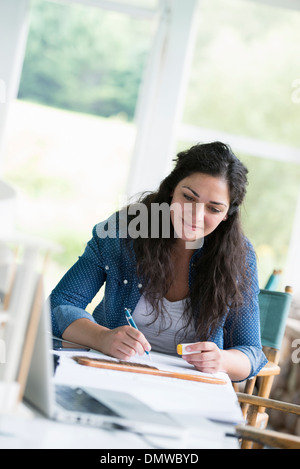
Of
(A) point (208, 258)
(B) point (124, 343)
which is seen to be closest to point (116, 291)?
(A) point (208, 258)

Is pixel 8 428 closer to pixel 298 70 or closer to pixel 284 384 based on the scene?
pixel 284 384

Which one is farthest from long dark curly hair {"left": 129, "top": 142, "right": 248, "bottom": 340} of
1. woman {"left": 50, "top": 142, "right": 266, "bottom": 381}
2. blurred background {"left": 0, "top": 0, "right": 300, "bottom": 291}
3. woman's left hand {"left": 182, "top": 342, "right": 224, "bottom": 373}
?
blurred background {"left": 0, "top": 0, "right": 300, "bottom": 291}

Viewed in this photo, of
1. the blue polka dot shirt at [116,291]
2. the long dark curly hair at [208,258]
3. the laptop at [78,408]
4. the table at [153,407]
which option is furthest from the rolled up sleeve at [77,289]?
the laptop at [78,408]

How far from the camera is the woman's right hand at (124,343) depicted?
131 centimetres

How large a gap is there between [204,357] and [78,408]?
20.2 inches

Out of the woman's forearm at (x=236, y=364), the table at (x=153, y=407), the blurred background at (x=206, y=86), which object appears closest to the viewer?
the table at (x=153, y=407)

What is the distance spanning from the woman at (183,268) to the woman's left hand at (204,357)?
0.54 ft

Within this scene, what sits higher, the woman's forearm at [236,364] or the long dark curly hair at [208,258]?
the long dark curly hair at [208,258]

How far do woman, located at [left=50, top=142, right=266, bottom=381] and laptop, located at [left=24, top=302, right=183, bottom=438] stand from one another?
0.60 m

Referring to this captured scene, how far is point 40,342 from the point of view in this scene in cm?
88

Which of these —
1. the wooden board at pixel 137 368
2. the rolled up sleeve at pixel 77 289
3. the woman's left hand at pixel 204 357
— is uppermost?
the rolled up sleeve at pixel 77 289

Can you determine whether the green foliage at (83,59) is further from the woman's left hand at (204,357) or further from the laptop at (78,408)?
the laptop at (78,408)

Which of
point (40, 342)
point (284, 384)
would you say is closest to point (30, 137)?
point (284, 384)
